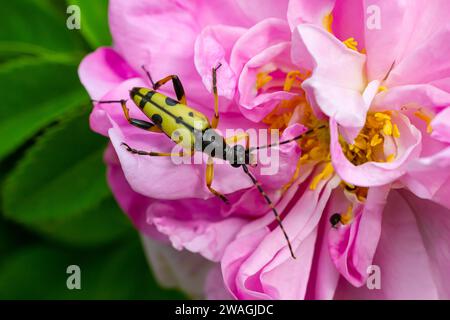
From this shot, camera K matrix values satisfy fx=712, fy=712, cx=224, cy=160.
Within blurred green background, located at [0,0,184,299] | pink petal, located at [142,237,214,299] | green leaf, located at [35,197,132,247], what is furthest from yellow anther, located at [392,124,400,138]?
green leaf, located at [35,197,132,247]

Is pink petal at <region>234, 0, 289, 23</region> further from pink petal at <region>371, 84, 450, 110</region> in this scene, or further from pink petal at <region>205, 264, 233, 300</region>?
Answer: pink petal at <region>205, 264, 233, 300</region>

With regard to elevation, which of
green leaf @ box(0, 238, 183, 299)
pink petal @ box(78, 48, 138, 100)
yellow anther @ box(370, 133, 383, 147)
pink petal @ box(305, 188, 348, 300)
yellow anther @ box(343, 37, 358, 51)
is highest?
yellow anther @ box(343, 37, 358, 51)

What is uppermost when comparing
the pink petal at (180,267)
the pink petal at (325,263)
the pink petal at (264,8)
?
the pink petal at (264,8)

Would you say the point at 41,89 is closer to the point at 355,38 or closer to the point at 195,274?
the point at 195,274

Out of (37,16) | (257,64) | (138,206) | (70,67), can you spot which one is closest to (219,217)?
(138,206)

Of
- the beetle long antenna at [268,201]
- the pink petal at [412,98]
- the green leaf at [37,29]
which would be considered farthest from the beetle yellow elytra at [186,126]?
the green leaf at [37,29]

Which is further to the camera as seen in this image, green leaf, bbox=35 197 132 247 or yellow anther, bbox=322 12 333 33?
green leaf, bbox=35 197 132 247

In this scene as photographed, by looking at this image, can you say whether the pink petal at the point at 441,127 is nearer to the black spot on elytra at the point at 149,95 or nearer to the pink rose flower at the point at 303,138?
the pink rose flower at the point at 303,138
